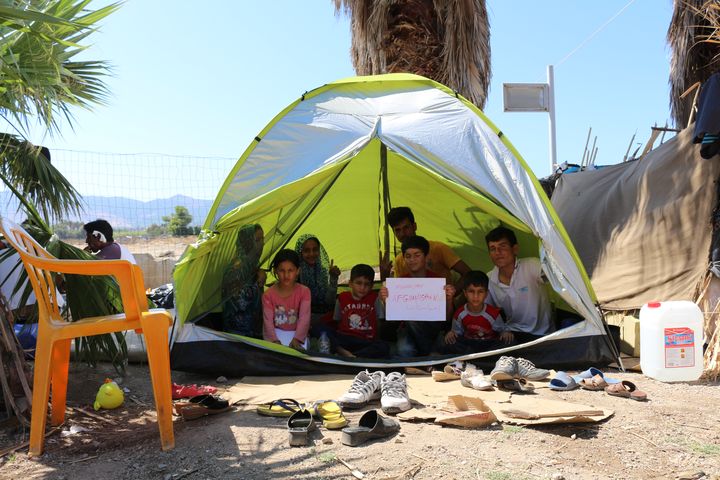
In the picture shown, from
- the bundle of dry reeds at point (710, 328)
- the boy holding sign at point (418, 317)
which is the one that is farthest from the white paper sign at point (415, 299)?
the bundle of dry reeds at point (710, 328)

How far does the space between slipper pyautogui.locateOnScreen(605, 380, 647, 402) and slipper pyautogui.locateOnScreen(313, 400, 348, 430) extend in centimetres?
139

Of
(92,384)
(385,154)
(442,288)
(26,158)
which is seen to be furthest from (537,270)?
(26,158)

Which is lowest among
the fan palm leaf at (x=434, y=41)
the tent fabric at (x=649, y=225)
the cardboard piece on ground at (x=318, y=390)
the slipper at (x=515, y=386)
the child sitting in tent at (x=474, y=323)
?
the cardboard piece on ground at (x=318, y=390)

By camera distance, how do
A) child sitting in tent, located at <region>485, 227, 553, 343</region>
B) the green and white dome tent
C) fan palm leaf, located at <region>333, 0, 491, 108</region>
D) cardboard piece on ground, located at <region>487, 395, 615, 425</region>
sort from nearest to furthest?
1. cardboard piece on ground, located at <region>487, 395, 615, 425</region>
2. the green and white dome tent
3. child sitting in tent, located at <region>485, 227, 553, 343</region>
4. fan palm leaf, located at <region>333, 0, 491, 108</region>

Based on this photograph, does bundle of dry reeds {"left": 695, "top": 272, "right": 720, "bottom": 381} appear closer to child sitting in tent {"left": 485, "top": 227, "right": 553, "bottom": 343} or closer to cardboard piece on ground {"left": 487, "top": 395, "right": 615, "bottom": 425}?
child sitting in tent {"left": 485, "top": 227, "right": 553, "bottom": 343}

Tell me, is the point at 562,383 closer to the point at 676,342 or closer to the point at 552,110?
the point at 676,342

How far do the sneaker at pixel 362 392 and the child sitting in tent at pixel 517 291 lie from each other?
123 cm

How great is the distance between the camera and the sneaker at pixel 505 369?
3.26m

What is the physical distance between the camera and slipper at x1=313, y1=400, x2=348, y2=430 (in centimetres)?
266

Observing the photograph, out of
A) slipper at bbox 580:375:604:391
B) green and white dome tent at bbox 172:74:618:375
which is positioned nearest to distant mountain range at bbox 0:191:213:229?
green and white dome tent at bbox 172:74:618:375

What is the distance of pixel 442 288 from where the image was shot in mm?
3947

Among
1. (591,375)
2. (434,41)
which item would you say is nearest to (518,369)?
(591,375)

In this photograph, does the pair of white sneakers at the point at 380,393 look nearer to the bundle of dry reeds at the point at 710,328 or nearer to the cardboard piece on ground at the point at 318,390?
the cardboard piece on ground at the point at 318,390

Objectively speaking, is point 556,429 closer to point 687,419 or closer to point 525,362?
point 687,419
